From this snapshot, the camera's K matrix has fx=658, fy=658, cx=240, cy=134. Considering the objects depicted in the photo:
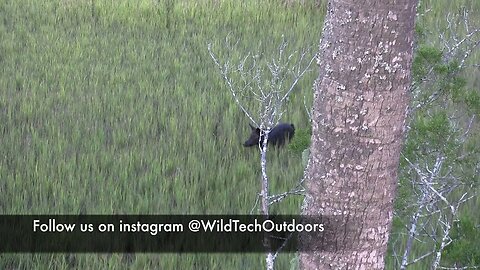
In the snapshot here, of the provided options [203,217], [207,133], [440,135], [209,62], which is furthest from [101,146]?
[440,135]

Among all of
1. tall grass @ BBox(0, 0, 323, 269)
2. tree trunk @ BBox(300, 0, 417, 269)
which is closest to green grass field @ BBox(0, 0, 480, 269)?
tall grass @ BBox(0, 0, 323, 269)

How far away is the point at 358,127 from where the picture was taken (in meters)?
1.19

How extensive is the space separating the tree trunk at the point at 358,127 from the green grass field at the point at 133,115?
0.23 metres

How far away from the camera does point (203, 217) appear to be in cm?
271

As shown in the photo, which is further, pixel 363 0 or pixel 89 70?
pixel 89 70

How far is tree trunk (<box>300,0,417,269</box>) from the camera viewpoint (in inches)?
45.4

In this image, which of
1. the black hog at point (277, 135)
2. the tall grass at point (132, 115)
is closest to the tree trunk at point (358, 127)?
the tall grass at point (132, 115)

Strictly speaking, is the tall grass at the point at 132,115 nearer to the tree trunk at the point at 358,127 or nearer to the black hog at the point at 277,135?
the black hog at the point at 277,135

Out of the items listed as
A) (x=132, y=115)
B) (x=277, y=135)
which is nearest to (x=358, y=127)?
(x=277, y=135)

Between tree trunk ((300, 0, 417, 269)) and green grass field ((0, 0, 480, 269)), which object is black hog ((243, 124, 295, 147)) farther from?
tree trunk ((300, 0, 417, 269))

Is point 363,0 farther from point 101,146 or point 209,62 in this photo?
point 209,62

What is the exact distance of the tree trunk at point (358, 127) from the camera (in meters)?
1.15

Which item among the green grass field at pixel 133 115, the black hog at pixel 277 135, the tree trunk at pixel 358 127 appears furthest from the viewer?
the black hog at pixel 277 135

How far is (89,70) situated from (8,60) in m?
0.62
